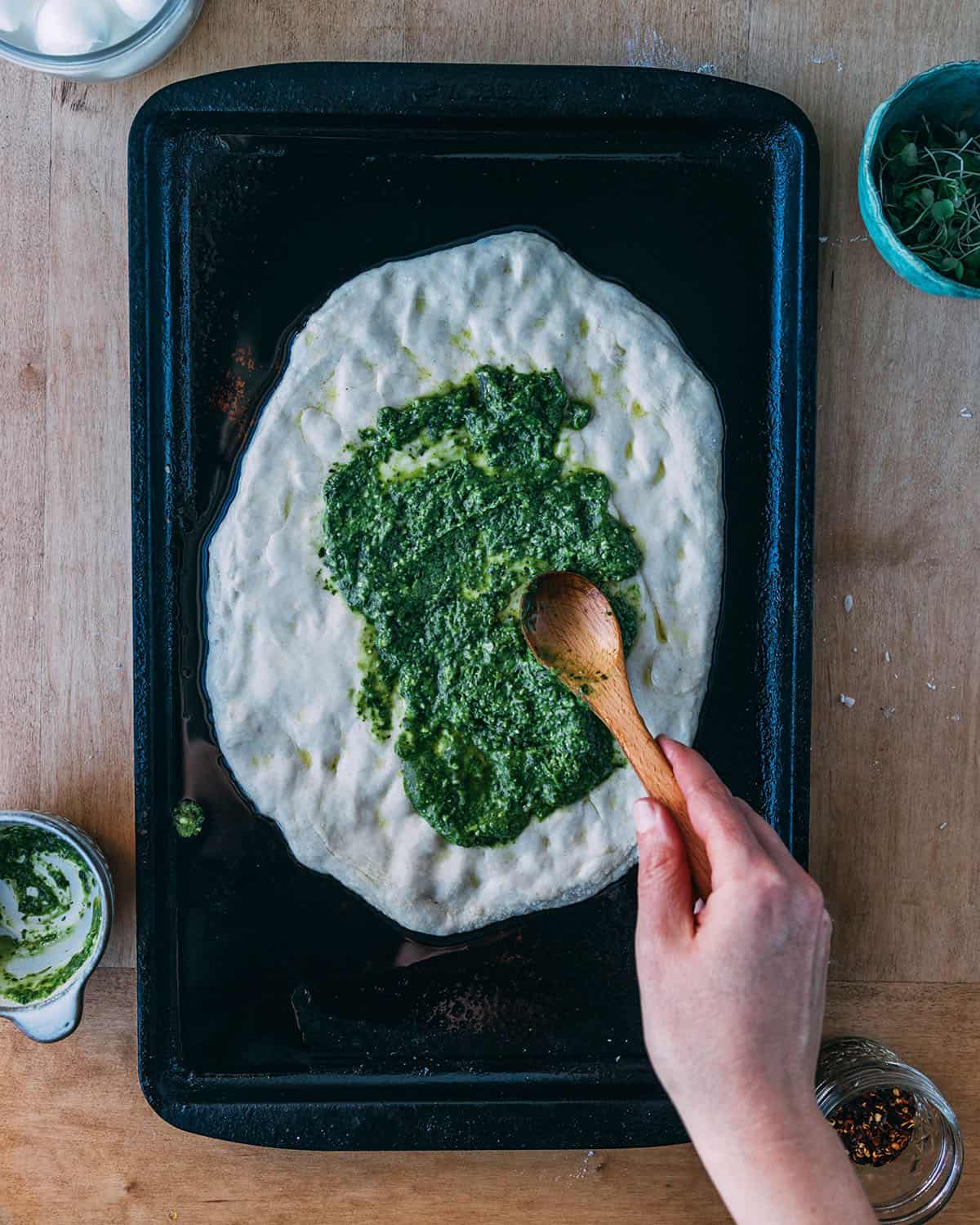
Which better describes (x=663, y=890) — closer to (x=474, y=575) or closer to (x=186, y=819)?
(x=474, y=575)

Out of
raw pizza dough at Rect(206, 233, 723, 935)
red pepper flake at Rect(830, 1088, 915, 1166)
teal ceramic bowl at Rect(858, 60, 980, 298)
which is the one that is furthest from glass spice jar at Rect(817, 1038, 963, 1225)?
teal ceramic bowl at Rect(858, 60, 980, 298)

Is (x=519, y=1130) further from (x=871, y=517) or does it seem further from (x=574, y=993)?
(x=871, y=517)

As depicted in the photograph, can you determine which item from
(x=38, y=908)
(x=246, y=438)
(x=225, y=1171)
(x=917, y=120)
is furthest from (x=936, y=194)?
(x=225, y=1171)

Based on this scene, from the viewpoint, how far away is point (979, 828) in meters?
1.42

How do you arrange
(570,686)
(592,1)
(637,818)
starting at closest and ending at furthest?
(637,818)
(570,686)
(592,1)

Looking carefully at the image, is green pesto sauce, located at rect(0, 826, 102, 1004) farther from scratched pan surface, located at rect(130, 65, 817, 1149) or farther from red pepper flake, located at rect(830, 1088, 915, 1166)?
red pepper flake, located at rect(830, 1088, 915, 1166)

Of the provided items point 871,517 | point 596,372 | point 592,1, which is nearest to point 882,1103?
point 871,517

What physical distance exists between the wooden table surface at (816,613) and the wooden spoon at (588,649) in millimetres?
361

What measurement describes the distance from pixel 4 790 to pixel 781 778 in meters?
1.10

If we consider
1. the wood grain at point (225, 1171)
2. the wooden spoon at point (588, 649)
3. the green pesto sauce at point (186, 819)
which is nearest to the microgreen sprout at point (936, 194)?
the wooden spoon at point (588, 649)

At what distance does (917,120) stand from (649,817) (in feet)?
3.33

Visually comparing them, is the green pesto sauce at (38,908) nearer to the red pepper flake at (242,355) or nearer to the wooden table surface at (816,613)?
the wooden table surface at (816,613)

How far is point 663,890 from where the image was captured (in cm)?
101

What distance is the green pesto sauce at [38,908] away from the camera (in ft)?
4.45
